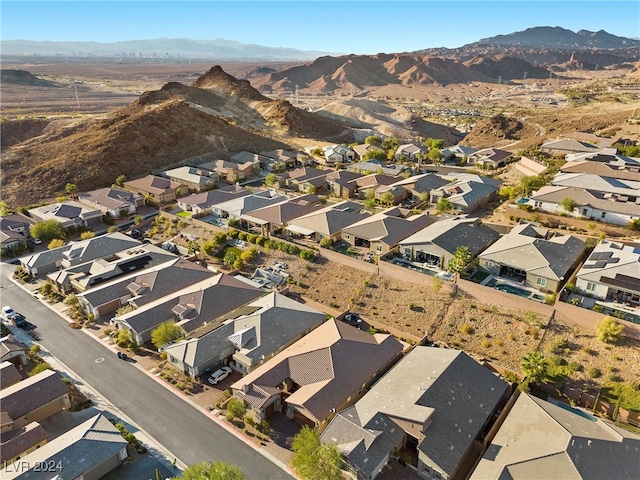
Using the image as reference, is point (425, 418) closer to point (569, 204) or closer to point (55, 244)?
point (569, 204)

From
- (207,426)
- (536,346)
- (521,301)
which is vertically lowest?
(207,426)

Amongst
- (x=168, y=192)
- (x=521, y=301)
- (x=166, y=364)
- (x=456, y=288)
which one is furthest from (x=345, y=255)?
(x=168, y=192)

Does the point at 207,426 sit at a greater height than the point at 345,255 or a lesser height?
lesser

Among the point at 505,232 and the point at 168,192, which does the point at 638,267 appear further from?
the point at 168,192

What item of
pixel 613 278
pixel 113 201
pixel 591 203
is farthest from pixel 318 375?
pixel 113 201

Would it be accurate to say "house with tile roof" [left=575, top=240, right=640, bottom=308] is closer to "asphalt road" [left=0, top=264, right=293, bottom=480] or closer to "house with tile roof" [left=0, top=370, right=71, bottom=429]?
"asphalt road" [left=0, top=264, right=293, bottom=480]

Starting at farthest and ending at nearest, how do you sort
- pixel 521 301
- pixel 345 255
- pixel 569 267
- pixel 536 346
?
pixel 345 255
pixel 569 267
pixel 521 301
pixel 536 346

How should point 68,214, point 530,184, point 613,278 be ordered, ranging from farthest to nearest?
1. point 68,214
2. point 530,184
3. point 613,278
